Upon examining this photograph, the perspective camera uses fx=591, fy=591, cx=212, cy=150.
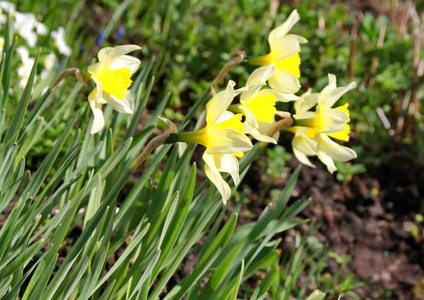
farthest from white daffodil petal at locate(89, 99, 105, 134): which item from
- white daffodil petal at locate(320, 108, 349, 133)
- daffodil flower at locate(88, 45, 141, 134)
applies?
white daffodil petal at locate(320, 108, 349, 133)

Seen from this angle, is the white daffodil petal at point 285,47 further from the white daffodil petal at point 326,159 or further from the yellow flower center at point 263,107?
the white daffodil petal at point 326,159

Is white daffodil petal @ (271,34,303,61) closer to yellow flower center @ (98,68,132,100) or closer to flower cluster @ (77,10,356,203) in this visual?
flower cluster @ (77,10,356,203)

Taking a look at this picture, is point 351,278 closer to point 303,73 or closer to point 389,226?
point 389,226

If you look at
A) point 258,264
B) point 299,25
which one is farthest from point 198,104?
point 299,25

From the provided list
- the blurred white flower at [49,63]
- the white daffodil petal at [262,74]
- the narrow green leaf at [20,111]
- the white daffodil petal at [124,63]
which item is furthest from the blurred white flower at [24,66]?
the white daffodil petal at [262,74]

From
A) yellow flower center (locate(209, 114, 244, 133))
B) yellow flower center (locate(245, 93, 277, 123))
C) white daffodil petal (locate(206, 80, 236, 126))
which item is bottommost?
yellow flower center (locate(245, 93, 277, 123))

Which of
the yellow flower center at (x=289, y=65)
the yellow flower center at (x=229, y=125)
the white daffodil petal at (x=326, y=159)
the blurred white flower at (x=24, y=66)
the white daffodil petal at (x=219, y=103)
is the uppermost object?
the white daffodil petal at (x=219, y=103)
